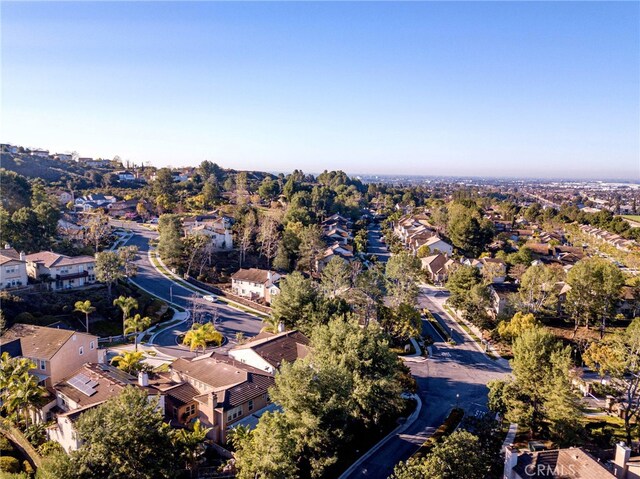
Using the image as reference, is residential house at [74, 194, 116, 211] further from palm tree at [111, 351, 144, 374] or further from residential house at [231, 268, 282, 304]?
palm tree at [111, 351, 144, 374]

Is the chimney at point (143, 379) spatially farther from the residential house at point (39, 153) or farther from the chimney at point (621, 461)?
the residential house at point (39, 153)

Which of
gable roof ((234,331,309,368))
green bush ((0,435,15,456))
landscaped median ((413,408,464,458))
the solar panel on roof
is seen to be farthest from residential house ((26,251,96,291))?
landscaped median ((413,408,464,458))

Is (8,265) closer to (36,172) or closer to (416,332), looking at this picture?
(416,332)

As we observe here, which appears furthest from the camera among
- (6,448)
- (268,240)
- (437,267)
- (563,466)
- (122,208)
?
(122,208)

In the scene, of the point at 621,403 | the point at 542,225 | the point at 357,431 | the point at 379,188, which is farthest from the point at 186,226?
the point at 379,188

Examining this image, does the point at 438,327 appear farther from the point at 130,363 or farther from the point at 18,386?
the point at 18,386

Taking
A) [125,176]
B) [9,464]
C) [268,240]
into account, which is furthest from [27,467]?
[125,176]
